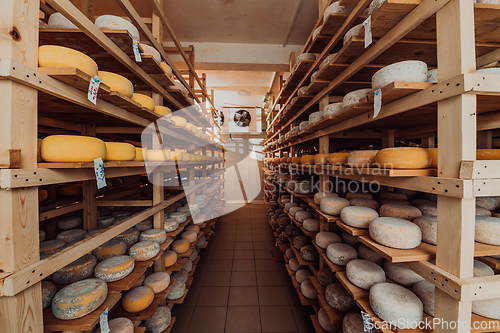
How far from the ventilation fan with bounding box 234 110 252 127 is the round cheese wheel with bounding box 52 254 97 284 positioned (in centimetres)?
726

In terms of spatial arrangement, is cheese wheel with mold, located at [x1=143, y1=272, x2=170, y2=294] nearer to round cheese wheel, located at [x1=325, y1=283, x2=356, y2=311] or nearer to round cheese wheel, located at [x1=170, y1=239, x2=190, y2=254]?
round cheese wheel, located at [x1=170, y1=239, x2=190, y2=254]

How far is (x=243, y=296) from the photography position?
262 cm

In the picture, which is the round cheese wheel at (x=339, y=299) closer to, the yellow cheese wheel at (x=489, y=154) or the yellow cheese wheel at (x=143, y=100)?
the yellow cheese wheel at (x=489, y=154)

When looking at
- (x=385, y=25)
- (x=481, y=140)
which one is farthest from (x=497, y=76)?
(x=481, y=140)

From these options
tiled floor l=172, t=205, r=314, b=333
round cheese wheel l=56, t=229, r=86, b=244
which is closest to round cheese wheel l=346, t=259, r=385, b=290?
tiled floor l=172, t=205, r=314, b=333

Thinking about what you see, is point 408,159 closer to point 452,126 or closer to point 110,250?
point 452,126

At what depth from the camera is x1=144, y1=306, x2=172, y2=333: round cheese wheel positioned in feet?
5.94

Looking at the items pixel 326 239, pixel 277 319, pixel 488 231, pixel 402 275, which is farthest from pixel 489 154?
pixel 277 319

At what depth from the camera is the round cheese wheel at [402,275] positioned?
1301mm

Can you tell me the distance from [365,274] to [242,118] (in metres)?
7.42

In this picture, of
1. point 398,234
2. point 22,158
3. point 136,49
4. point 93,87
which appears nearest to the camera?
point 22,158

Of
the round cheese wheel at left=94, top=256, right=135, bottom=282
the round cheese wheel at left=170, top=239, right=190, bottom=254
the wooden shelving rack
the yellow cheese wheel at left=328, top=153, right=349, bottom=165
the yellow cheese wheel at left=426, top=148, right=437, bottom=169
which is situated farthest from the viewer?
the round cheese wheel at left=170, top=239, right=190, bottom=254

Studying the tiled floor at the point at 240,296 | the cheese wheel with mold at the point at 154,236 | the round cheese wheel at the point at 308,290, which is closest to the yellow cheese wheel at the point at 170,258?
the cheese wheel with mold at the point at 154,236

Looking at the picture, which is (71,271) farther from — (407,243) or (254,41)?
(254,41)
